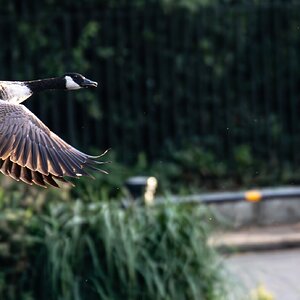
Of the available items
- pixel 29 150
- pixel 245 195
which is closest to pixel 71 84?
pixel 29 150

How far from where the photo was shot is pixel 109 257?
→ 253 inches

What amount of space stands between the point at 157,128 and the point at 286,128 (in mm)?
1386

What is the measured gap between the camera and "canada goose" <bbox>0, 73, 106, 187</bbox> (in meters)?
5.34

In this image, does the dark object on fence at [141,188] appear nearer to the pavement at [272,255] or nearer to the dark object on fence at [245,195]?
the pavement at [272,255]

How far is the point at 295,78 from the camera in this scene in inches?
457

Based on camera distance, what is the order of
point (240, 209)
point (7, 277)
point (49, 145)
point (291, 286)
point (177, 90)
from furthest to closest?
point (177, 90), point (240, 209), point (291, 286), point (7, 277), point (49, 145)

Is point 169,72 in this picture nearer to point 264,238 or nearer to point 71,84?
point 264,238

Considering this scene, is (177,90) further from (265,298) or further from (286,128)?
(265,298)

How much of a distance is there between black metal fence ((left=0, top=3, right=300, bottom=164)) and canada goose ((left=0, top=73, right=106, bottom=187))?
5023 mm

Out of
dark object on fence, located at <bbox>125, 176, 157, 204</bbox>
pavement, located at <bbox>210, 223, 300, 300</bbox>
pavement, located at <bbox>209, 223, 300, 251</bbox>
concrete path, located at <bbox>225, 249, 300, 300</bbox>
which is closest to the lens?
dark object on fence, located at <bbox>125, 176, 157, 204</bbox>

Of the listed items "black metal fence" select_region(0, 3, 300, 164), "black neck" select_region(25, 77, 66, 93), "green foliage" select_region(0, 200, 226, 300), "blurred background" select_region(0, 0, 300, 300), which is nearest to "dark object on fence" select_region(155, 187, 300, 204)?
"blurred background" select_region(0, 0, 300, 300)

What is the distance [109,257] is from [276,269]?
3205mm

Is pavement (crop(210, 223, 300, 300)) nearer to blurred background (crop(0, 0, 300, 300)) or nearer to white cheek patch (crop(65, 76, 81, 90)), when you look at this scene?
blurred background (crop(0, 0, 300, 300))

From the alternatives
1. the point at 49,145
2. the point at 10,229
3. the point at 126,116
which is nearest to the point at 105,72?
the point at 126,116
